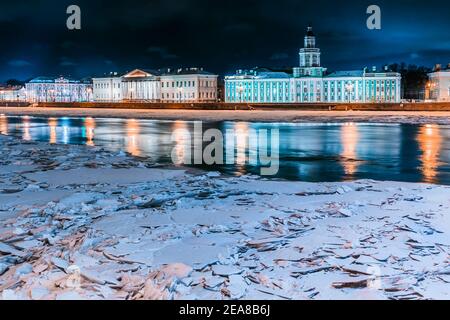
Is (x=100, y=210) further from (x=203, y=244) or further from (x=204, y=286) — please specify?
(x=204, y=286)

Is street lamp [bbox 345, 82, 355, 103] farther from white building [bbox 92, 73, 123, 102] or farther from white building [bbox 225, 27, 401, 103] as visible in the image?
white building [bbox 92, 73, 123, 102]

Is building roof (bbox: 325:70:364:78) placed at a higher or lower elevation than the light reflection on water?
higher

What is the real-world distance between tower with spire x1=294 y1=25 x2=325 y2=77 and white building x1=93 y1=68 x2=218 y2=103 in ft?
83.4

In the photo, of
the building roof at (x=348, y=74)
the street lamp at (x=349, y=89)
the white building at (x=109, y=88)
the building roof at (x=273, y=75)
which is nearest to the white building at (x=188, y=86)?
the building roof at (x=273, y=75)

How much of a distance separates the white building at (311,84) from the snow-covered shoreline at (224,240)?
133m

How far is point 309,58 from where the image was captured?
153m

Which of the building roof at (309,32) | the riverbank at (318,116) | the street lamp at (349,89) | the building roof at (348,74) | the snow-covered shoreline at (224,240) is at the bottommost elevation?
the snow-covered shoreline at (224,240)

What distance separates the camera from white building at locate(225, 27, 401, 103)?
144 meters

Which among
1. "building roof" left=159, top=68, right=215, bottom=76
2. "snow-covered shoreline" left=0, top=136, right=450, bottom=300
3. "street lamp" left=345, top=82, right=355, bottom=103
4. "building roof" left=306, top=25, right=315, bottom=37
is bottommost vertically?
"snow-covered shoreline" left=0, top=136, right=450, bottom=300

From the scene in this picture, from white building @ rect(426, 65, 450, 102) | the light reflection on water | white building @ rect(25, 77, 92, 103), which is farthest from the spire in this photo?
the light reflection on water

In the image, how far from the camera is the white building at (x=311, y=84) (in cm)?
14362

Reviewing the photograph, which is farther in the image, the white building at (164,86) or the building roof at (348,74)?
the white building at (164,86)

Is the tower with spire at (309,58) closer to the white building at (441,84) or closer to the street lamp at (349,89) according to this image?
the street lamp at (349,89)

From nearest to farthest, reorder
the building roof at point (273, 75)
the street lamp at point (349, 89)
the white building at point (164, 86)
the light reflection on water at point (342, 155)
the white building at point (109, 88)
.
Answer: the light reflection on water at point (342, 155) < the street lamp at point (349, 89) < the building roof at point (273, 75) < the white building at point (164, 86) < the white building at point (109, 88)
